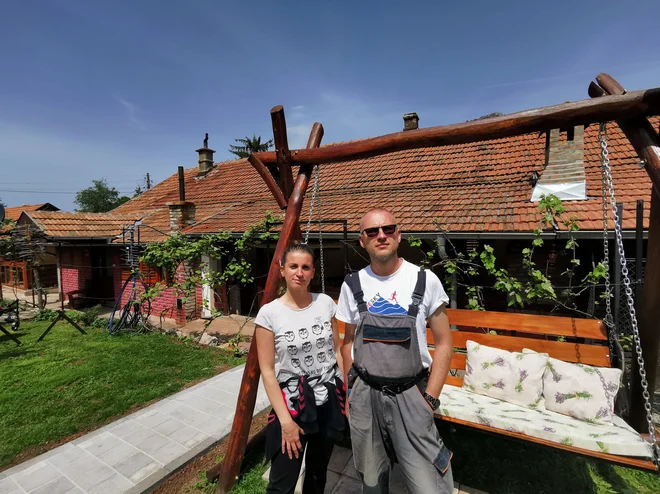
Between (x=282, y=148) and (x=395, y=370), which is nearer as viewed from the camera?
(x=395, y=370)

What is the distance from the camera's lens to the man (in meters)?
1.77

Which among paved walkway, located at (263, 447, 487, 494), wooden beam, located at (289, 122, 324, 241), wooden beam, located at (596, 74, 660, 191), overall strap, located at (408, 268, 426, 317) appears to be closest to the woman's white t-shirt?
overall strap, located at (408, 268, 426, 317)

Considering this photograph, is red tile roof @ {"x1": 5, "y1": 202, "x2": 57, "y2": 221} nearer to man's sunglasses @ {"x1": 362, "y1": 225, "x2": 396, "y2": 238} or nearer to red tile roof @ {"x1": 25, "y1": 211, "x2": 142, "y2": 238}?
red tile roof @ {"x1": 25, "y1": 211, "x2": 142, "y2": 238}

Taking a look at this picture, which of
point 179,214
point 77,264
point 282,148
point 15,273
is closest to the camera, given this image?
point 282,148

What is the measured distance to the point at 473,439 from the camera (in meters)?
3.23

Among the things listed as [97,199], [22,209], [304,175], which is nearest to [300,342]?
[304,175]

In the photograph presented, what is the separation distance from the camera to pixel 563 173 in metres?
5.63

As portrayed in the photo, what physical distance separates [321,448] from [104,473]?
212 centimetres

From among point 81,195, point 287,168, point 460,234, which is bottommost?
point 460,234

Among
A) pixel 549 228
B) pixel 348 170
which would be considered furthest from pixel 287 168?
pixel 348 170

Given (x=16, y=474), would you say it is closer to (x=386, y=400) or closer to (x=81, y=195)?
(x=386, y=400)

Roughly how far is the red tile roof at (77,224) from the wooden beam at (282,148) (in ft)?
33.9

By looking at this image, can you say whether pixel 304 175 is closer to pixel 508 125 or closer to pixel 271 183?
pixel 271 183

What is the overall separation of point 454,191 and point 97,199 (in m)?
49.2
